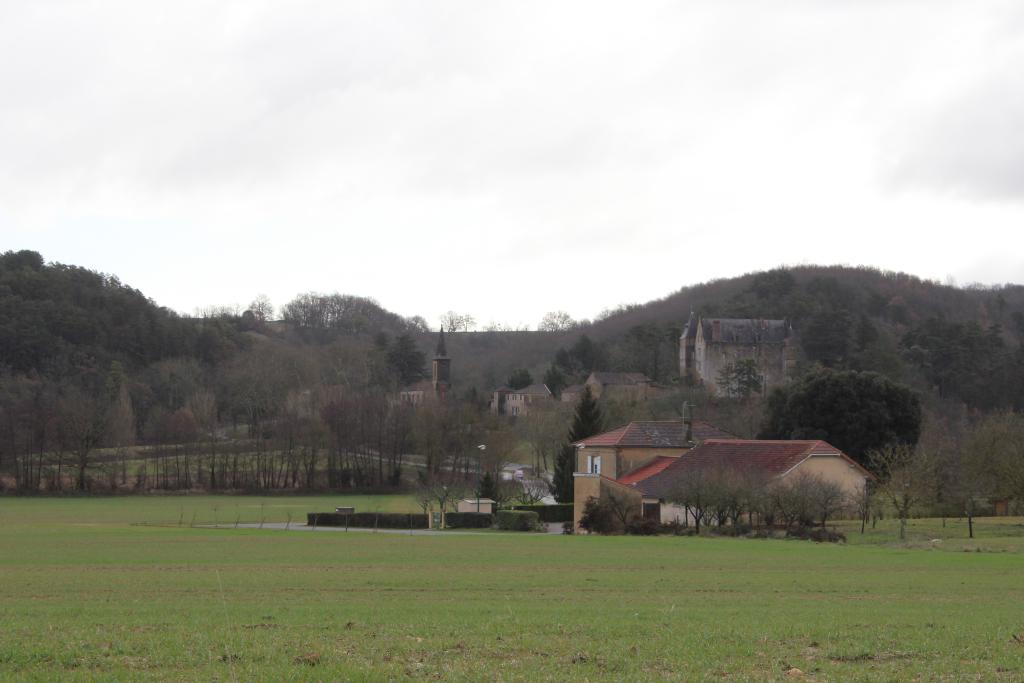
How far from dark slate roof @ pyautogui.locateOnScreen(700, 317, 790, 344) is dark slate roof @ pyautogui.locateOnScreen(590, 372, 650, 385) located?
9.56 m

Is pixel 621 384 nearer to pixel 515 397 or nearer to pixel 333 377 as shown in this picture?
pixel 515 397

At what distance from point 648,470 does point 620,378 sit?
241 ft

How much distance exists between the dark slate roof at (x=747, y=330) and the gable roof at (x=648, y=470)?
75444 mm

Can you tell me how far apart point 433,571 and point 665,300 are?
17309cm

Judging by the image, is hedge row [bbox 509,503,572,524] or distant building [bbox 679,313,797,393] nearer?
hedge row [bbox 509,503,572,524]

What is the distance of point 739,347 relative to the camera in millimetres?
131125

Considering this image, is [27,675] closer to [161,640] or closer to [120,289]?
[161,640]

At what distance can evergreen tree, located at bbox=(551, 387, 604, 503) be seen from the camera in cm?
6656

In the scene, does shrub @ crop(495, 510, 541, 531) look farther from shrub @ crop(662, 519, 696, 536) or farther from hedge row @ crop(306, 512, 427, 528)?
shrub @ crop(662, 519, 696, 536)

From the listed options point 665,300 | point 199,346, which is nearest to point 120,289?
point 199,346

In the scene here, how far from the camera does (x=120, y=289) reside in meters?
140

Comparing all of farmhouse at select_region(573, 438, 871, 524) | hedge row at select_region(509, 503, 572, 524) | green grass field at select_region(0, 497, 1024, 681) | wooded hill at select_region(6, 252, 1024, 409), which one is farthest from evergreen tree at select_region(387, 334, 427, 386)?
green grass field at select_region(0, 497, 1024, 681)

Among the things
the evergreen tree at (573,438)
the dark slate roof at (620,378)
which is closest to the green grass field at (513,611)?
the evergreen tree at (573,438)

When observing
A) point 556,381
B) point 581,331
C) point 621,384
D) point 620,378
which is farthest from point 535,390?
point 581,331
